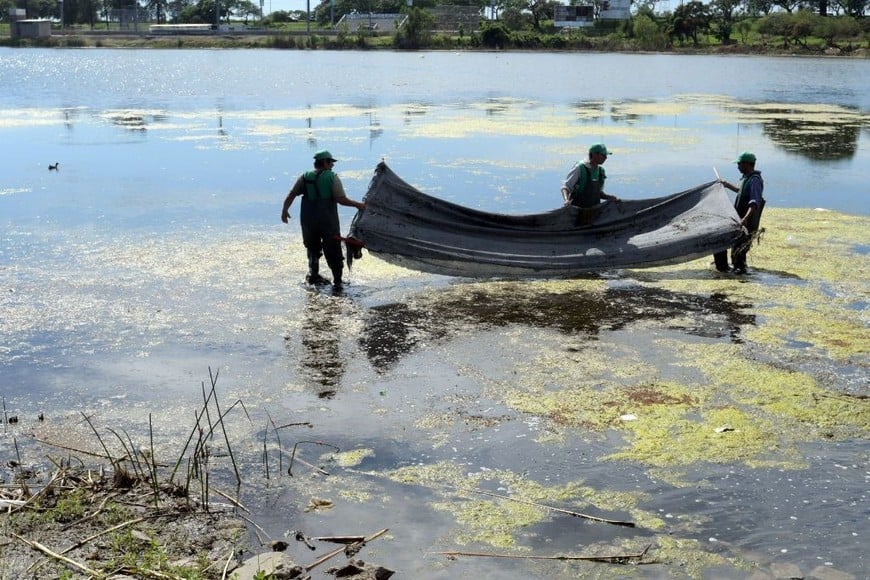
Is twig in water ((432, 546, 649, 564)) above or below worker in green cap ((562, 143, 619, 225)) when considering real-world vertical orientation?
below

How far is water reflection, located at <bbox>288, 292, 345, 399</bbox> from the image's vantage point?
792 centimetres

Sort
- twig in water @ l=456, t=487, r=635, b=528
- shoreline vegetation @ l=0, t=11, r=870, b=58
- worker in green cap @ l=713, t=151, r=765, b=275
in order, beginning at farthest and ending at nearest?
shoreline vegetation @ l=0, t=11, r=870, b=58 < worker in green cap @ l=713, t=151, r=765, b=275 < twig in water @ l=456, t=487, r=635, b=528

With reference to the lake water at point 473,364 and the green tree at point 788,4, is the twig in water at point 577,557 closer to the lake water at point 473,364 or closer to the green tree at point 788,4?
the lake water at point 473,364

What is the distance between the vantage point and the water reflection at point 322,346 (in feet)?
26.0


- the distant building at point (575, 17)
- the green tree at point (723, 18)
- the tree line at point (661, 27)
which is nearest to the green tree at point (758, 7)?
the tree line at point (661, 27)

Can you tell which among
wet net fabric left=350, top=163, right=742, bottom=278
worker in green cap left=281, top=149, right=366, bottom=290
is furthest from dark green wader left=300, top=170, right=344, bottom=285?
wet net fabric left=350, top=163, right=742, bottom=278

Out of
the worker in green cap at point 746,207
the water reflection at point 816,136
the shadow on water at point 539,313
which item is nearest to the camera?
the shadow on water at point 539,313

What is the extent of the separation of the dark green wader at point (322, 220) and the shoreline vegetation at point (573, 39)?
7699 cm

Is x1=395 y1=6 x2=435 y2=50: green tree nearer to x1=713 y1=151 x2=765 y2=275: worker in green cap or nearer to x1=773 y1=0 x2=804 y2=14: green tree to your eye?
x1=773 y1=0 x2=804 y2=14: green tree

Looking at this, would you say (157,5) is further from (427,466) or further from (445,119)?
(427,466)

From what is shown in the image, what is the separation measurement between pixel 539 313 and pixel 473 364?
1.67 meters

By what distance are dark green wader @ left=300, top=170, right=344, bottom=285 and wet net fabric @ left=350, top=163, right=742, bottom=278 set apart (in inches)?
10.8

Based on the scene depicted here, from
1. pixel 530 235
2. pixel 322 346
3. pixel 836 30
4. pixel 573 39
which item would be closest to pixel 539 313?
pixel 530 235

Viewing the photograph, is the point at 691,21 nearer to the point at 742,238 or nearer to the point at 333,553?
the point at 742,238
